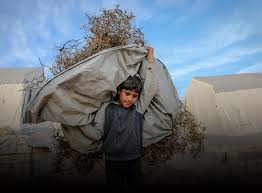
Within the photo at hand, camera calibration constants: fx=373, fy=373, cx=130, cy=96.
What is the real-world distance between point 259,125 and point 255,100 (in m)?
1.13

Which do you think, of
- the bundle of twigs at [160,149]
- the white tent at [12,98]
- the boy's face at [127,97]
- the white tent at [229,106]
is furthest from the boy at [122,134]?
the white tent at [229,106]

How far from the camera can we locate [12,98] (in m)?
12.1

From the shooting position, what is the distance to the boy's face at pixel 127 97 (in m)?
3.87

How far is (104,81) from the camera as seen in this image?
3771mm

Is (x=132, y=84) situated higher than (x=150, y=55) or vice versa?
(x=150, y=55)

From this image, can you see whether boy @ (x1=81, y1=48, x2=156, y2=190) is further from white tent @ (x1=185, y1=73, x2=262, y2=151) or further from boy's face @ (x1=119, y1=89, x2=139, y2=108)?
white tent @ (x1=185, y1=73, x2=262, y2=151)

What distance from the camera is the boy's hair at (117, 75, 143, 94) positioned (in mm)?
3865

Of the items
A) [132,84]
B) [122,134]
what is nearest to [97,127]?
[122,134]

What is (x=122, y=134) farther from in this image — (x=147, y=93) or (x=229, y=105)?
(x=229, y=105)

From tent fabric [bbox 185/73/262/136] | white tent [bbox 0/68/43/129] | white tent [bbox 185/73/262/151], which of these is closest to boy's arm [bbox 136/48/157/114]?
white tent [bbox 0/68/43/129]

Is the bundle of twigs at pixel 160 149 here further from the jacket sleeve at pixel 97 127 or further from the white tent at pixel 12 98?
the white tent at pixel 12 98

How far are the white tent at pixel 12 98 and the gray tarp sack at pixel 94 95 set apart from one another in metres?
8.00

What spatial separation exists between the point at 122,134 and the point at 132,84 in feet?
1.73

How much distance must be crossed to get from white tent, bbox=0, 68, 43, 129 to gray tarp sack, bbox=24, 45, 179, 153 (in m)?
8.00
